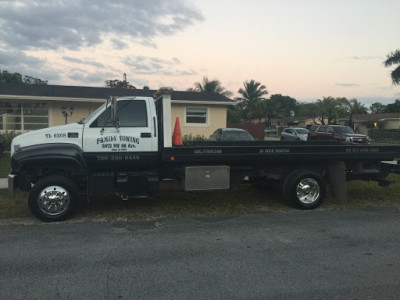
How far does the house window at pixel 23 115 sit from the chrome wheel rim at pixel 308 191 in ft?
55.2

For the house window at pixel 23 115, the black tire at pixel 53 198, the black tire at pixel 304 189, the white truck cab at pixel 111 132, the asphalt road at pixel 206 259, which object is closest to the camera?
the asphalt road at pixel 206 259

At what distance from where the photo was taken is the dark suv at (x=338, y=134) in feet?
68.7

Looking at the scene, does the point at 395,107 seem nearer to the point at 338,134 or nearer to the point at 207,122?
the point at 338,134

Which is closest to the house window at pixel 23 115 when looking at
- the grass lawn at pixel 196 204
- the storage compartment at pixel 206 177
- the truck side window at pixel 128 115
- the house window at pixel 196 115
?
the house window at pixel 196 115

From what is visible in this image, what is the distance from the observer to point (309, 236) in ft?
18.1

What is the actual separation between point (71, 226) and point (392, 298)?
195 inches

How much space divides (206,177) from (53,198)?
290 cm

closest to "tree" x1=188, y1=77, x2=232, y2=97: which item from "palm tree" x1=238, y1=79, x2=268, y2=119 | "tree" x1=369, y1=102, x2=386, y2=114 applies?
"palm tree" x1=238, y1=79, x2=268, y2=119

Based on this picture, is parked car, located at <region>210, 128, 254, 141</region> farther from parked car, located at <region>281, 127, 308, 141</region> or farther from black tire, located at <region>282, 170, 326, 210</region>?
parked car, located at <region>281, 127, 308, 141</region>

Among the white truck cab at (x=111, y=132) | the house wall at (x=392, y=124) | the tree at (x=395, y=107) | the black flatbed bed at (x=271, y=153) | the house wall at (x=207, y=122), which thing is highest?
the tree at (x=395, y=107)

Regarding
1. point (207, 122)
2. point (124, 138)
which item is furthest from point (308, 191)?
point (207, 122)

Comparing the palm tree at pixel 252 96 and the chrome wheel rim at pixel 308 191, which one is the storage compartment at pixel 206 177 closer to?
the chrome wheel rim at pixel 308 191

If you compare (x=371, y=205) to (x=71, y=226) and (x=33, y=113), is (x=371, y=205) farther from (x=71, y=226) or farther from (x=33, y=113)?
(x=33, y=113)

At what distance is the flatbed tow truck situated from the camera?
621cm
